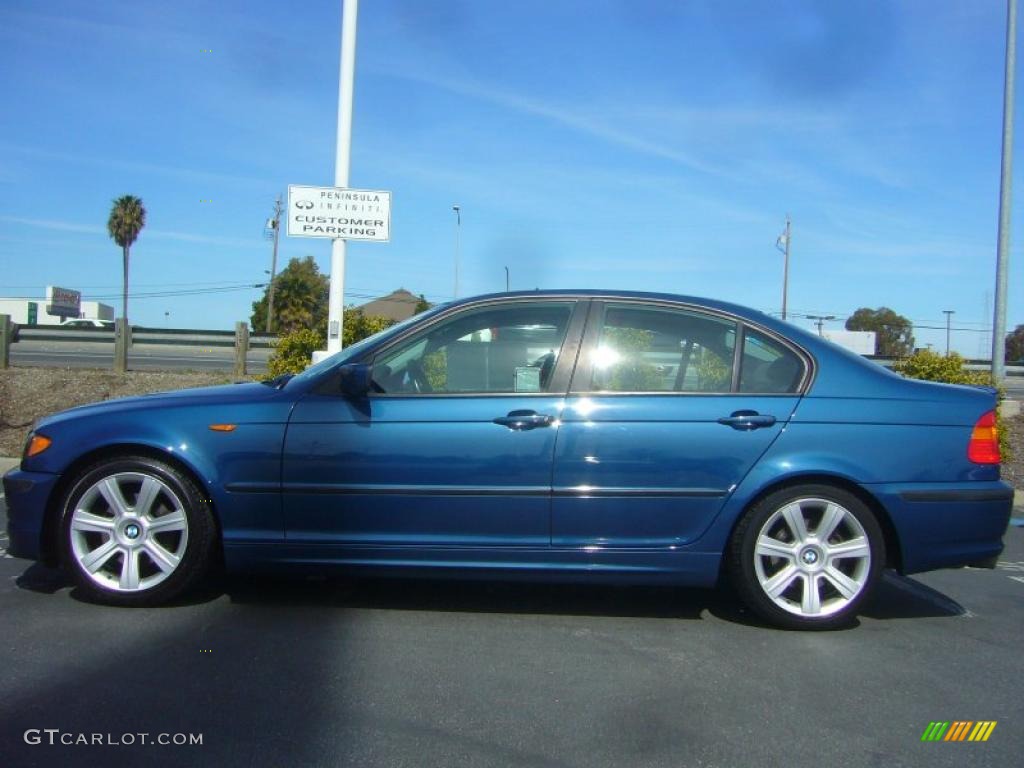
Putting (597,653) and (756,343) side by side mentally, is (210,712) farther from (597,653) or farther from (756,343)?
(756,343)

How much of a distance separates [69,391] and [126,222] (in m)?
40.4

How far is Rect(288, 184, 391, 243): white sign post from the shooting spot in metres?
8.73

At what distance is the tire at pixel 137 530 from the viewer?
4004mm

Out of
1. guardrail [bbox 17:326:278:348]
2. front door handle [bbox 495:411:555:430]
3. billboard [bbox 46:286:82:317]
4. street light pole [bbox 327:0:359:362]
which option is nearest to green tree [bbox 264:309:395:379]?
street light pole [bbox 327:0:359:362]

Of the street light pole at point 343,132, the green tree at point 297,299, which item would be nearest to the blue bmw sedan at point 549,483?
the street light pole at point 343,132

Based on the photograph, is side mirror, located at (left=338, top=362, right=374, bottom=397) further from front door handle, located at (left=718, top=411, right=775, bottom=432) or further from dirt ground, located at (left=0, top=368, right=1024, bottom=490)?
dirt ground, located at (left=0, top=368, right=1024, bottom=490)

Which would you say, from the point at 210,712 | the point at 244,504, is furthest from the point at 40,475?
the point at 210,712

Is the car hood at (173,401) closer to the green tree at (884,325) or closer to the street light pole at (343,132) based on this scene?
the street light pole at (343,132)

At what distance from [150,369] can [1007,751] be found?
1284cm

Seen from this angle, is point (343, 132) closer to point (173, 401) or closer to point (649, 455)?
point (173, 401)

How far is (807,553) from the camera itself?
3979mm

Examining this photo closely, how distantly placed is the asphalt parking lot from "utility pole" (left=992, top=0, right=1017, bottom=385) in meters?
7.11

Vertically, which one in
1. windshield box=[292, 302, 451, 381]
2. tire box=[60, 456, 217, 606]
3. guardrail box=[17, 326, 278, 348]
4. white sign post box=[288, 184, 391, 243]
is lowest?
tire box=[60, 456, 217, 606]

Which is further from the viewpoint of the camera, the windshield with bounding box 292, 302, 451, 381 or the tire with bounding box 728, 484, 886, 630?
the windshield with bounding box 292, 302, 451, 381
